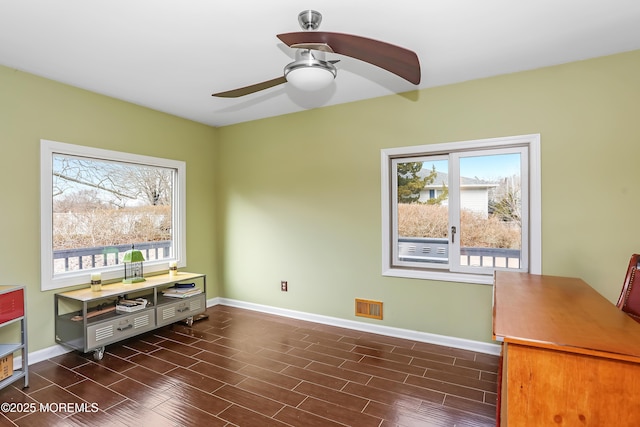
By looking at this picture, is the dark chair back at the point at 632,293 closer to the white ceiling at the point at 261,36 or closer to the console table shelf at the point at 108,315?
the white ceiling at the point at 261,36

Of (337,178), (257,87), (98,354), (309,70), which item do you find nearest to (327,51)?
(309,70)

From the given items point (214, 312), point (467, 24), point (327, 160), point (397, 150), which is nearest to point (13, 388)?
point (214, 312)

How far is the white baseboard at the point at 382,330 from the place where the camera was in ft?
9.87

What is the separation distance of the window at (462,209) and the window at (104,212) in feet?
8.78

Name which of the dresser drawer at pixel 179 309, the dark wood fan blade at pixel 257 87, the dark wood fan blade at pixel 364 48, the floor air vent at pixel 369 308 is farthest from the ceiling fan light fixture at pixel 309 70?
the dresser drawer at pixel 179 309

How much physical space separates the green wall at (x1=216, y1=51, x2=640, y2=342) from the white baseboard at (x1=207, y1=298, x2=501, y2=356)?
7 cm

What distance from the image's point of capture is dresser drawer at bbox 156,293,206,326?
3.41 metres

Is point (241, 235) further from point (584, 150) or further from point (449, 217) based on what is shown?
point (584, 150)

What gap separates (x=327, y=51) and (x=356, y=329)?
2887 millimetres

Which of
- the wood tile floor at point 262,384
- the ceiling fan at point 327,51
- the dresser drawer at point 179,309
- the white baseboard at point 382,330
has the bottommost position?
the wood tile floor at point 262,384

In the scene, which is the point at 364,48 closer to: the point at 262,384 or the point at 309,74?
the point at 309,74

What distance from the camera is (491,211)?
121 inches

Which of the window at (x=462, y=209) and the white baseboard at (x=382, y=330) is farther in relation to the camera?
the white baseboard at (x=382, y=330)

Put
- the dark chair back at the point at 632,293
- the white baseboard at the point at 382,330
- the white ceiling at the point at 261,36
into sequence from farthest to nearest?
1. the white baseboard at the point at 382,330
2. the white ceiling at the point at 261,36
3. the dark chair back at the point at 632,293
